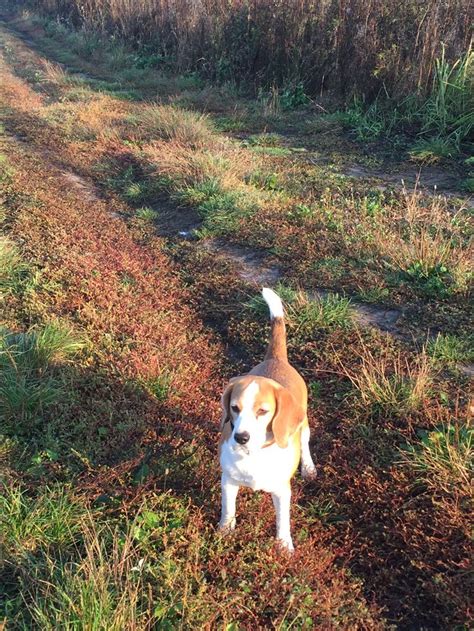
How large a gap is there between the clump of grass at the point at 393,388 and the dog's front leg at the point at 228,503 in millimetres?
1318

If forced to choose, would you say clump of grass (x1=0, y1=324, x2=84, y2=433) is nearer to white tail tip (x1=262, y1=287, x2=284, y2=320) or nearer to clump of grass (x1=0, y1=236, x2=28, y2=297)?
clump of grass (x1=0, y1=236, x2=28, y2=297)

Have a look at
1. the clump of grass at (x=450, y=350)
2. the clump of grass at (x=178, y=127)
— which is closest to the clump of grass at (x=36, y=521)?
the clump of grass at (x=450, y=350)

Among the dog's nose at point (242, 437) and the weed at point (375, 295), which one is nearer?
the dog's nose at point (242, 437)

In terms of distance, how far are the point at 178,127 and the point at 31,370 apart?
21.6 ft

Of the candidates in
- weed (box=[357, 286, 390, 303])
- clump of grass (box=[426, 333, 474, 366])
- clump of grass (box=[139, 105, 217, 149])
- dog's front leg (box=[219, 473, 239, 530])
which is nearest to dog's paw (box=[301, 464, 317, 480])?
dog's front leg (box=[219, 473, 239, 530])

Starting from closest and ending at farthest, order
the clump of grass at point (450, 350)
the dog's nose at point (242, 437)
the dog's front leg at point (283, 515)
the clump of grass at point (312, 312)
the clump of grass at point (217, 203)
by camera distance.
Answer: the dog's nose at point (242, 437)
the dog's front leg at point (283, 515)
the clump of grass at point (450, 350)
the clump of grass at point (312, 312)
the clump of grass at point (217, 203)

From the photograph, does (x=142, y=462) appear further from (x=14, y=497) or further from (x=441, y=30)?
(x=441, y=30)

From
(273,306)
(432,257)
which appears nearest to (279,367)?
(273,306)

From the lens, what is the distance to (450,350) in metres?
4.11

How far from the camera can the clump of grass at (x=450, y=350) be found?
13.4 feet

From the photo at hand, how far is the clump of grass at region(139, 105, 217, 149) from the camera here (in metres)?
8.91

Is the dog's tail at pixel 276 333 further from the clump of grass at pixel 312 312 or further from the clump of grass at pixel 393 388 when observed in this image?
the clump of grass at pixel 312 312

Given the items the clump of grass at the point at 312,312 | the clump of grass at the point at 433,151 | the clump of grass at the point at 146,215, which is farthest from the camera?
the clump of grass at the point at 433,151

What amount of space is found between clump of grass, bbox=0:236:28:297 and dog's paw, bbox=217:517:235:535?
10.4 ft
